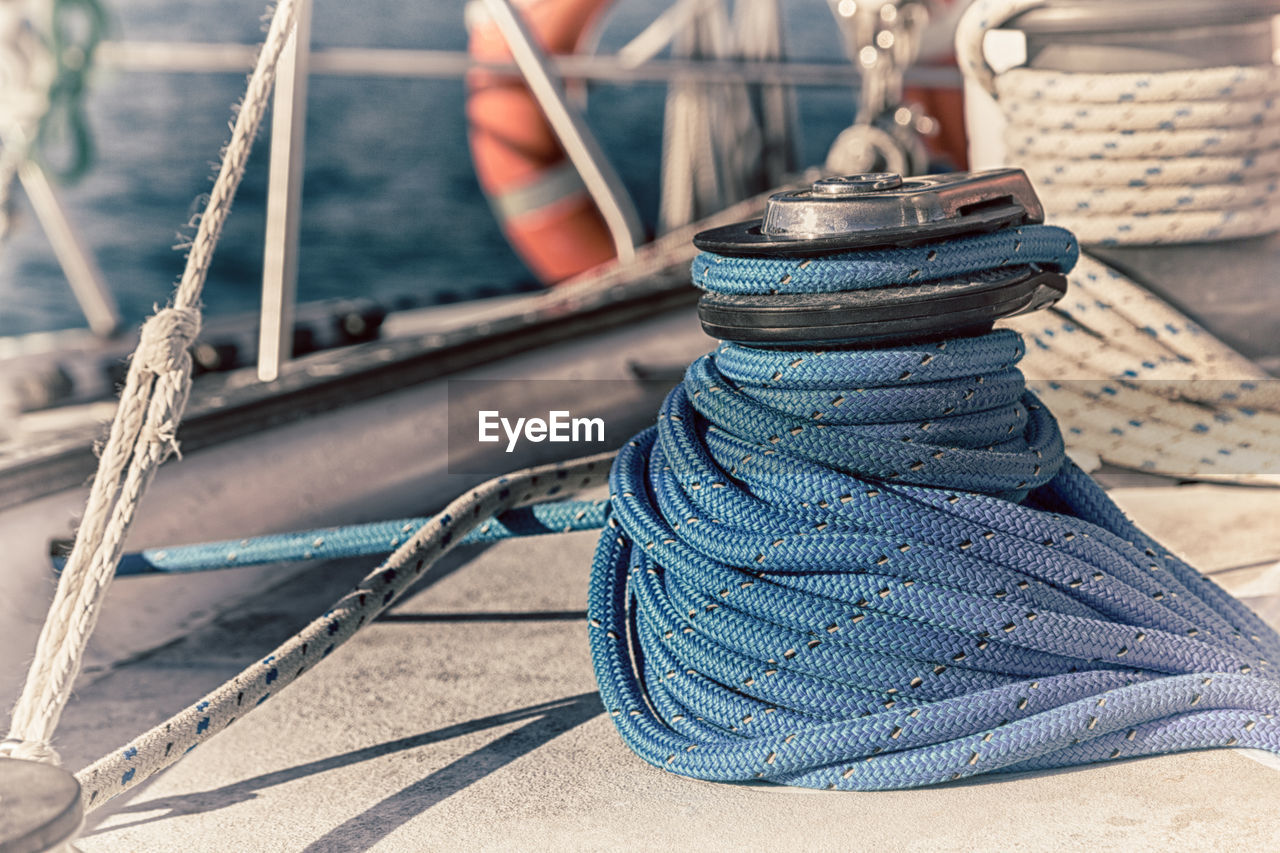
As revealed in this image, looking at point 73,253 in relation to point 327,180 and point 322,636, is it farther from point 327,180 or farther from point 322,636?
point 327,180

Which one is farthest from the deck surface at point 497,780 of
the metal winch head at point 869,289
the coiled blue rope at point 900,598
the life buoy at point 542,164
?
the life buoy at point 542,164

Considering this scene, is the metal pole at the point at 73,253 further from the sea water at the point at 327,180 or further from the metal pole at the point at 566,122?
the metal pole at the point at 566,122

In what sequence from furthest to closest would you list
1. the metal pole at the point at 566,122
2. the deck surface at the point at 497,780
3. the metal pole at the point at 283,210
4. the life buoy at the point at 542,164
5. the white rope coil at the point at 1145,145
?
the life buoy at the point at 542,164 < the metal pole at the point at 566,122 < the metal pole at the point at 283,210 < the white rope coil at the point at 1145,145 < the deck surface at the point at 497,780

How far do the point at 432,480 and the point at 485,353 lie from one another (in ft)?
1.11

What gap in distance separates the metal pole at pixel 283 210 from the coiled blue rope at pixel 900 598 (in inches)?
52.9

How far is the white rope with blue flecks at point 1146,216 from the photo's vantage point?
6.28 feet

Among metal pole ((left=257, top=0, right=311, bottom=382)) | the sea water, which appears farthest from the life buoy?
metal pole ((left=257, top=0, right=311, bottom=382))

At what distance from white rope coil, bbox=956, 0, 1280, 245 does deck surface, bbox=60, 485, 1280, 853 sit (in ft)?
1.66

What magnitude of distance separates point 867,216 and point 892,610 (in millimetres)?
361

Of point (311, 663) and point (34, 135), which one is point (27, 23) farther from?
point (311, 663)

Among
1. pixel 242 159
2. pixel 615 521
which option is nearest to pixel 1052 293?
pixel 615 521

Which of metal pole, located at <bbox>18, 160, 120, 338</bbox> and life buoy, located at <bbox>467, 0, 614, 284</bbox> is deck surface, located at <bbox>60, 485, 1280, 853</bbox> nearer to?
metal pole, located at <bbox>18, 160, 120, 338</bbox>

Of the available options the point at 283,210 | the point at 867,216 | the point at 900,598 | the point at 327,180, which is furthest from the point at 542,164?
the point at 327,180

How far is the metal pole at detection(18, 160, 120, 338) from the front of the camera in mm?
3219
